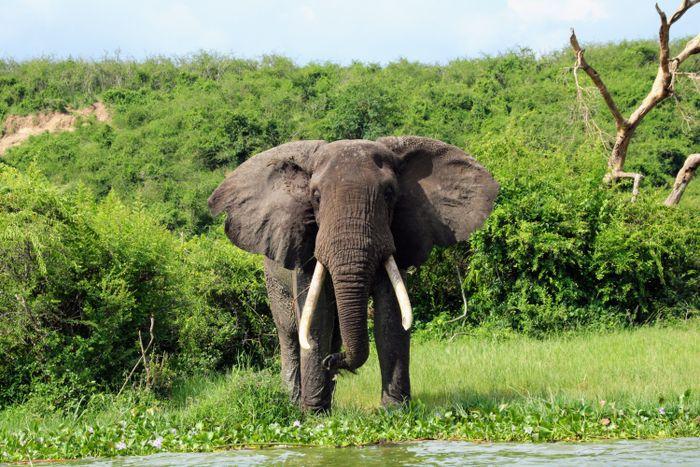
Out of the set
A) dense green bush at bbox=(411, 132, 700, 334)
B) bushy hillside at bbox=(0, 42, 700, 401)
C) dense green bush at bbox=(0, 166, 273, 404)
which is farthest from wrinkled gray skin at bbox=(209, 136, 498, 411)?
dense green bush at bbox=(411, 132, 700, 334)

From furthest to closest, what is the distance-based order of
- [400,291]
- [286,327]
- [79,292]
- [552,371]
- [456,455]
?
[79,292], [552,371], [286,327], [400,291], [456,455]

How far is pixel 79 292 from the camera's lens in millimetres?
10617

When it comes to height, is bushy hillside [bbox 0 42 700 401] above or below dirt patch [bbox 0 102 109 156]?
below

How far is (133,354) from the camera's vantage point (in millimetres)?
11141

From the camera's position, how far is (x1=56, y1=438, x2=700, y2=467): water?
656 cm

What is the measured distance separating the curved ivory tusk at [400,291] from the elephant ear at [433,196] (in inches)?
23.5

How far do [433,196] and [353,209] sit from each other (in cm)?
121

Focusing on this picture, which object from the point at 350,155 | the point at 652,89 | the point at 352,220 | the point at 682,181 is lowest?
the point at 352,220

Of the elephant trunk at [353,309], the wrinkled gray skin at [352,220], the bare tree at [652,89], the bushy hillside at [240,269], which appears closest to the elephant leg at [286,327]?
the wrinkled gray skin at [352,220]

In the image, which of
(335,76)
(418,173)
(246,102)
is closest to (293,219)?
(418,173)

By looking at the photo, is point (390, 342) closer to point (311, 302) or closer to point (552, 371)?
point (311, 302)

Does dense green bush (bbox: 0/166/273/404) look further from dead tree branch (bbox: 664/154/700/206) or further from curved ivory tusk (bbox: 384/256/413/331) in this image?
dead tree branch (bbox: 664/154/700/206)

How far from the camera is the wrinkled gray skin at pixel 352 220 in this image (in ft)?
24.5

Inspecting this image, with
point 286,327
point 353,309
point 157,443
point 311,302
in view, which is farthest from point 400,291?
point 286,327
